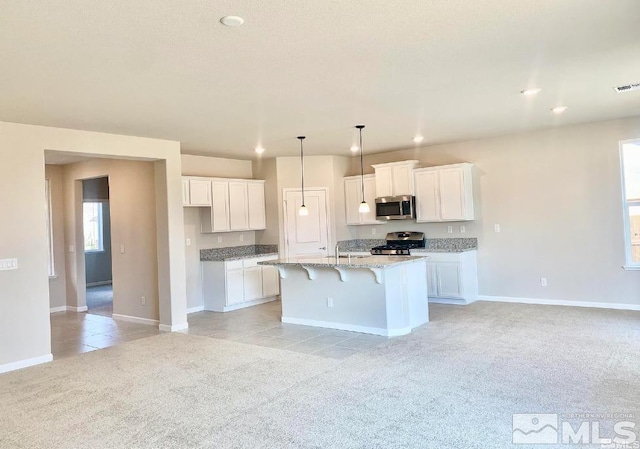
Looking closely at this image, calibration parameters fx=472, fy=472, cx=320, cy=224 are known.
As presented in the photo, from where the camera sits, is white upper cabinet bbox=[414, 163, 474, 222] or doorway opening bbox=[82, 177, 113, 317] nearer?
white upper cabinet bbox=[414, 163, 474, 222]

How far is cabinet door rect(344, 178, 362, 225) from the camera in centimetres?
855

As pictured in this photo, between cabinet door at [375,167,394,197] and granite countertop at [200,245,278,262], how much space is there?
211 centimetres

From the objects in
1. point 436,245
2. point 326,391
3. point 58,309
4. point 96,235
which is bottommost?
point 326,391

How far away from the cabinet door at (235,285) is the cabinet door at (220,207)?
2.55ft

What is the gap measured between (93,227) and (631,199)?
11.4 meters

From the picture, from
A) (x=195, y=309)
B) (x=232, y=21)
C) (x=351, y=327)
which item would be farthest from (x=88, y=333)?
(x=232, y=21)

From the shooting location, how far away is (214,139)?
6.48 metres

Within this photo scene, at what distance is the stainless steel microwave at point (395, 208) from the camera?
306 inches

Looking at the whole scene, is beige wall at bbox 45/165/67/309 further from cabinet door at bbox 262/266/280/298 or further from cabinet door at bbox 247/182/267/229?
cabinet door at bbox 262/266/280/298

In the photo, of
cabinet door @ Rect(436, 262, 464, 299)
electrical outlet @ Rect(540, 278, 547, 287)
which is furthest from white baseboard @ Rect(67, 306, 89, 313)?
electrical outlet @ Rect(540, 278, 547, 287)

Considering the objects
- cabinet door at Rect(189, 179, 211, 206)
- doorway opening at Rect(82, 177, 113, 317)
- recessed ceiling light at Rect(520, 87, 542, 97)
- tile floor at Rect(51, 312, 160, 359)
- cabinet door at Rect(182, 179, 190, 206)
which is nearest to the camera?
recessed ceiling light at Rect(520, 87, 542, 97)

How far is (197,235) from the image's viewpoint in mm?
7812

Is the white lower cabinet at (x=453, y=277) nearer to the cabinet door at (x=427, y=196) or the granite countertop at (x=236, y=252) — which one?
the cabinet door at (x=427, y=196)

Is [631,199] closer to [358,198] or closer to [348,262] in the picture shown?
[348,262]
